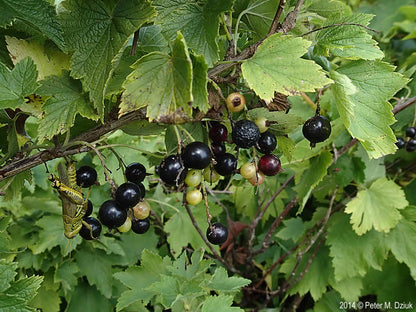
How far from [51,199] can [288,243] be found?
0.98 meters

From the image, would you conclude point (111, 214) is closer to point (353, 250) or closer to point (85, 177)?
point (85, 177)

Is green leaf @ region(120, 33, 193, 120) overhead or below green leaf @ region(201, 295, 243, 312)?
overhead

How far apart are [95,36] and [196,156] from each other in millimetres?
243

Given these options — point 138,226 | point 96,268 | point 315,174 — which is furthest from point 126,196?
point 96,268

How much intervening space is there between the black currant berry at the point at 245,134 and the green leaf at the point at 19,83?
0.32 m

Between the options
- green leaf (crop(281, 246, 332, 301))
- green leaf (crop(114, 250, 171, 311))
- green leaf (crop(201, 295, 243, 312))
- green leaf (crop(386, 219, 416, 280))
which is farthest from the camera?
green leaf (crop(281, 246, 332, 301))

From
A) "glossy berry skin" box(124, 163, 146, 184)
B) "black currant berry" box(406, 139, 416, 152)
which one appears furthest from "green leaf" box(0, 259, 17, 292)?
"black currant berry" box(406, 139, 416, 152)

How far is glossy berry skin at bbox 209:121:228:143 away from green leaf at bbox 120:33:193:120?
161mm

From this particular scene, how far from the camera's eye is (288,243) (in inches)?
66.4

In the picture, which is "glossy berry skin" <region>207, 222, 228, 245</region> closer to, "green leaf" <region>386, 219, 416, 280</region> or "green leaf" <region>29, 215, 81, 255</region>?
"green leaf" <region>29, 215, 81, 255</region>

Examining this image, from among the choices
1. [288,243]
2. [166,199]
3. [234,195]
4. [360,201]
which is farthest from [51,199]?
[360,201]

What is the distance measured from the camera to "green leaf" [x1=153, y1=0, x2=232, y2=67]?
0.56 metres

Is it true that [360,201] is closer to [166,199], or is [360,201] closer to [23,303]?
[166,199]

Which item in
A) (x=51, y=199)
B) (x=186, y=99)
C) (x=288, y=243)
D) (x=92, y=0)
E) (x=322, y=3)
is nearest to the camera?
(x=186, y=99)
